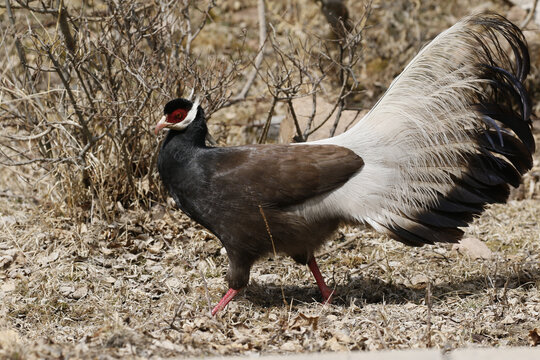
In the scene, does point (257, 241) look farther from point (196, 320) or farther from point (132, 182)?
point (132, 182)

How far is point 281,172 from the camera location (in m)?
4.65

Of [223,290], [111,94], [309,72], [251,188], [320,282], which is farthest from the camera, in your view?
[309,72]

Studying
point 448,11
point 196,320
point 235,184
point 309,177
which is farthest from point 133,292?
point 448,11

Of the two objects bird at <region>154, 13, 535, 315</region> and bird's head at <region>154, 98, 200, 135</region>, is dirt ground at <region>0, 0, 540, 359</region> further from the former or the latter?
bird's head at <region>154, 98, 200, 135</region>

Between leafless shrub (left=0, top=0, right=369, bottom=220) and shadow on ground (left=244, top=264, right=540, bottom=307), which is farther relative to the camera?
leafless shrub (left=0, top=0, right=369, bottom=220)

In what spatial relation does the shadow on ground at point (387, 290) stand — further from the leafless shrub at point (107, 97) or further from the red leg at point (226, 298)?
the leafless shrub at point (107, 97)

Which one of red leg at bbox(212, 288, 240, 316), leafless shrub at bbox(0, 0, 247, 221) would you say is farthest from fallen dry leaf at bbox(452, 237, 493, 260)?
leafless shrub at bbox(0, 0, 247, 221)

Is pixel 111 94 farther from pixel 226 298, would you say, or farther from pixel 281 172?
pixel 226 298

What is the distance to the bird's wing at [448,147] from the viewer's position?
4.72m

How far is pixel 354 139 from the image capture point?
4.93 m

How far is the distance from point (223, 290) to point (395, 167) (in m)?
1.67

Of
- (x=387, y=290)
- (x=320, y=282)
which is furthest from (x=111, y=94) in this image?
(x=387, y=290)

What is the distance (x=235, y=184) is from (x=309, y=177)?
0.52m

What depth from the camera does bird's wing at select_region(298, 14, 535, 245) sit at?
4.72 metres
